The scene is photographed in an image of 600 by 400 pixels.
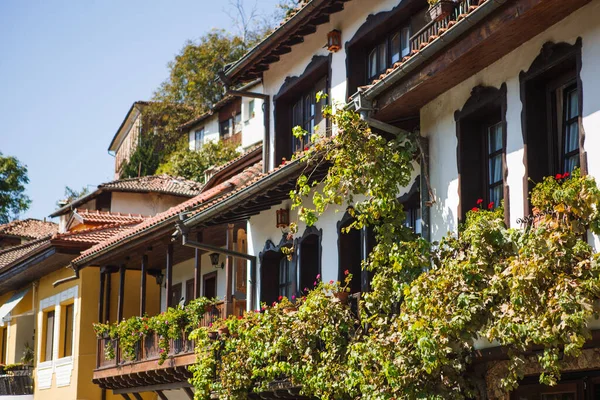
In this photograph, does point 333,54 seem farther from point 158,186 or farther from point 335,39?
point 158,186

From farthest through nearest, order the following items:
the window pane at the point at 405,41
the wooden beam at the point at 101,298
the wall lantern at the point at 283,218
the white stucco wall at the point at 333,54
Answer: the wooden beam at the point at 101,298 → the wall lantern at the point at 283,218 → the white stucco wall at the point at 333,54 → the window pane at the point at 405,41

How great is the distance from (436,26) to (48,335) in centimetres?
1985

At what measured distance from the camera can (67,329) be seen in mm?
28406

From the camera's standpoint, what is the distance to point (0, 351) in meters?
34.9

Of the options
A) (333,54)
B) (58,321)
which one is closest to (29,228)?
(58,321)

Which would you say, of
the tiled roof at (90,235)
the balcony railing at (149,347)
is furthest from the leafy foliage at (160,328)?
the tiled roof at (90,235)

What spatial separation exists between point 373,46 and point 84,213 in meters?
18.1

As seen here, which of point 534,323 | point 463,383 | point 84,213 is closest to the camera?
point 534,323

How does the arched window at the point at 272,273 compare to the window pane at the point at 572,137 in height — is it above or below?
below

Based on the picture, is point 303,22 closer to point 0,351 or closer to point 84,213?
point 84,213

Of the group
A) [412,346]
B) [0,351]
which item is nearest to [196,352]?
[412,346]

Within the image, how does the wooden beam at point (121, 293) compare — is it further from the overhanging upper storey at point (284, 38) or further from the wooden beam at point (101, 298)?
the overhanging upper storey at point (284, 38)

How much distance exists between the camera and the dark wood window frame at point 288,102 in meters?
18.4

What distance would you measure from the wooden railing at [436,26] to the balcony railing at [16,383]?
66.6 feet
